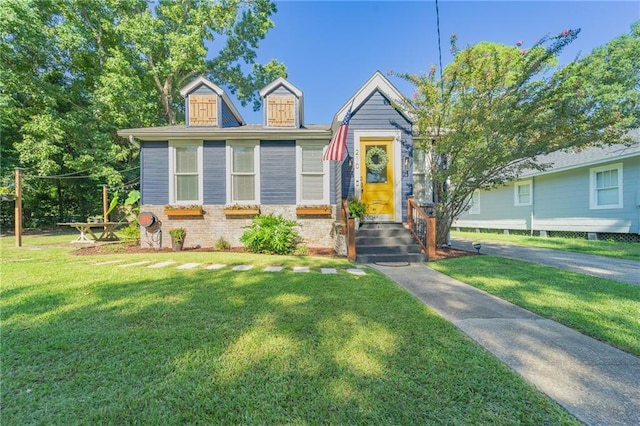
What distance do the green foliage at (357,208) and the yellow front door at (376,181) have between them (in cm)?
46

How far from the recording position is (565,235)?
454 inches

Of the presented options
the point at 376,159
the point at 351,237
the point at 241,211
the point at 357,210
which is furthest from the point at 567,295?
the point at 241,211

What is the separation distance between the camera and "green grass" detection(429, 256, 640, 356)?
2580 mm

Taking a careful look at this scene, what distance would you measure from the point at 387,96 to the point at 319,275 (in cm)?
535

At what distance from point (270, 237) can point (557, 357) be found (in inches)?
234

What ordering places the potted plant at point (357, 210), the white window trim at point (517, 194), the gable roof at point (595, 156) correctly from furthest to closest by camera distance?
the white window trim at point (517, 194), the gable roof at point (595, 156), the potted plant at point (357, 210)

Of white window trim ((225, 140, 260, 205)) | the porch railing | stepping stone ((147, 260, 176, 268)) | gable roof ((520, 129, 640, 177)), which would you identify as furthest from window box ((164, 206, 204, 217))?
gable roof ((520, 129, 640, 177))

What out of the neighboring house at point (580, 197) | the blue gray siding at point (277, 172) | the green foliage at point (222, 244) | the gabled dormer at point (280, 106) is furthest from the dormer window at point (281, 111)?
the neighboring house at point (580, 197)

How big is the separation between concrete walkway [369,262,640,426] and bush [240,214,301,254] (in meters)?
4.32

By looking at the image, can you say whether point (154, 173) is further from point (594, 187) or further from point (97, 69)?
point (594, 187)

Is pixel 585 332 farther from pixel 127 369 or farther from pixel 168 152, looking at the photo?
pixel 168 152

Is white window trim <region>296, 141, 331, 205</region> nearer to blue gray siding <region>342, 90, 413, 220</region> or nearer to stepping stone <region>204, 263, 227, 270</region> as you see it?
blue gray siding <region>342, 90, 413, 220</region>

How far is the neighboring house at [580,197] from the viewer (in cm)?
910

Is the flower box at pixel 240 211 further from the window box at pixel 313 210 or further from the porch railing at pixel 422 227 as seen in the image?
the porch railing at pixel 422 227
